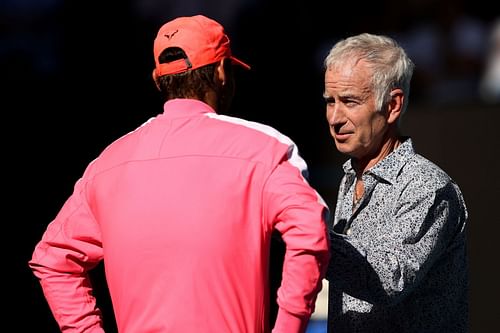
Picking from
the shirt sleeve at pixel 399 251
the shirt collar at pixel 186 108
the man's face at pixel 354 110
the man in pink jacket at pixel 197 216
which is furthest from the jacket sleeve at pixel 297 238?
the man's face at pixel 354 110

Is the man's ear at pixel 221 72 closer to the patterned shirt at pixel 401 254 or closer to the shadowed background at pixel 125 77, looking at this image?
the patterned shirt at pixel 401 254

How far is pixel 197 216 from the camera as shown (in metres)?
2.45

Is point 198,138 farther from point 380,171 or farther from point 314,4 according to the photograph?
point 314,4

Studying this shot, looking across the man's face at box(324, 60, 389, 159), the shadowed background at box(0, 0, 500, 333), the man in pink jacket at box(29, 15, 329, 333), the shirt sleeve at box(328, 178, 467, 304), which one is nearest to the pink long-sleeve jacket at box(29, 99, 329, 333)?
the man in pink jacket at box(29, 15, 329, 333)

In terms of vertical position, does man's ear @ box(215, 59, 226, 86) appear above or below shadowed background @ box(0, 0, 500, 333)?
above

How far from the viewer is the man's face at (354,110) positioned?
2725 millimetres

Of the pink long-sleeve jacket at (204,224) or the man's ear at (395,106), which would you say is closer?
the pink long-sleeve jacket at (204,224)

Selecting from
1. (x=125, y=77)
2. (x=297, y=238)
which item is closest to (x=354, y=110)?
(x=297, y=238)

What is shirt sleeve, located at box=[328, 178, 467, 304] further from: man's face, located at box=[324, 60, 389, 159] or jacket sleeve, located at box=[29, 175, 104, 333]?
jacket sleeve, located at box=[29, 175, 104, 333]

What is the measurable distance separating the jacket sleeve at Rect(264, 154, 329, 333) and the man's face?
0.37 meters

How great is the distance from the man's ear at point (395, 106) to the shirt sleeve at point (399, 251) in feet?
0.69

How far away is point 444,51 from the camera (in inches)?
271

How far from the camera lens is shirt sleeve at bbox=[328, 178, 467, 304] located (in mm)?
2482

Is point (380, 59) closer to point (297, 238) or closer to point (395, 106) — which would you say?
point (395, 106)
